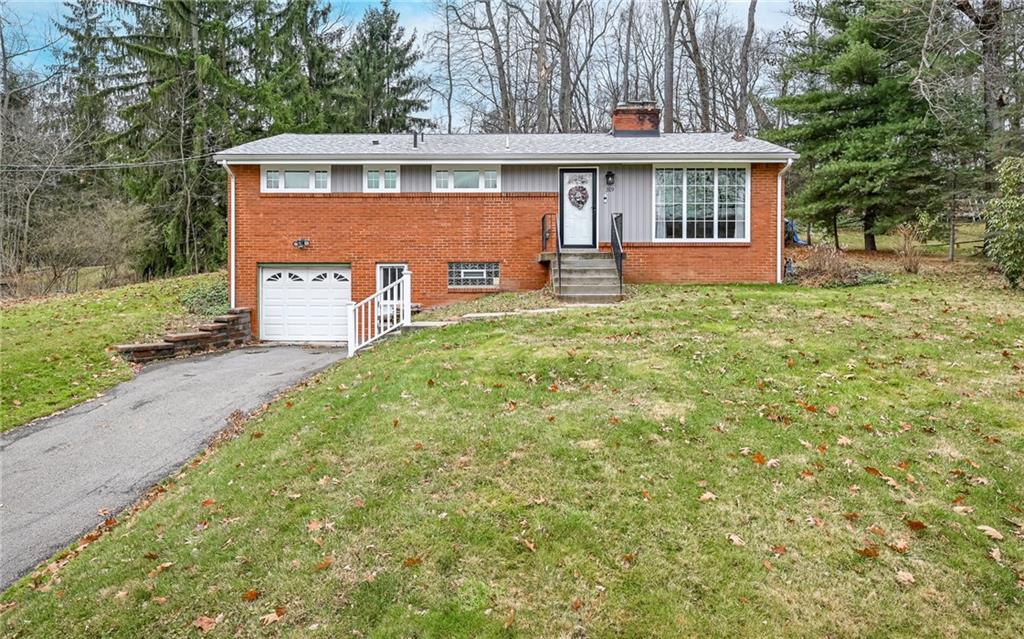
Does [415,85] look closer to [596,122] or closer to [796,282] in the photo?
[596,122]

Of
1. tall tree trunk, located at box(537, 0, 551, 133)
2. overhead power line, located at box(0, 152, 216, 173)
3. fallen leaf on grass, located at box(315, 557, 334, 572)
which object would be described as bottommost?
fallen leaf on grass, located at box(315, 557, 334, 572)

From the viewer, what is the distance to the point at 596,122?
33.8m

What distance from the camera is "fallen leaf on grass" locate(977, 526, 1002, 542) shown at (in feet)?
14.1

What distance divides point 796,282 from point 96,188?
24392mm

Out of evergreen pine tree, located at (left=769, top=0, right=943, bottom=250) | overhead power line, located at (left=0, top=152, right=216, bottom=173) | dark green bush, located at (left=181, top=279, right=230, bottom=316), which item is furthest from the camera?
overhead power line, located at (left=0, top=152, right=216, bottom=173)

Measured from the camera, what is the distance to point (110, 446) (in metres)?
7.39

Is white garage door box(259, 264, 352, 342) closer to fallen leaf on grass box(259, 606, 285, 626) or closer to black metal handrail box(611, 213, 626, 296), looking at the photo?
black metal handrail box(611, 213, 626, 296)

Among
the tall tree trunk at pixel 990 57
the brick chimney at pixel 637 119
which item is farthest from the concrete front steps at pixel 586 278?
the tall tree trunk at pixel 990 57

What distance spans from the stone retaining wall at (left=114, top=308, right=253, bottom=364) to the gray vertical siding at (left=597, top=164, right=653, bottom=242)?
8.89 meters

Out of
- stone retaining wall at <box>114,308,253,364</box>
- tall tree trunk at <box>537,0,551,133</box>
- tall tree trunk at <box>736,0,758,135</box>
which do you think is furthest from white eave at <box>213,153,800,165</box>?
tall tree trunk at <box>736,0,758,135</box>

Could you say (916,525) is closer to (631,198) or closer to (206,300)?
(631,198)

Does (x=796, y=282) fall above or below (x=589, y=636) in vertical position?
above

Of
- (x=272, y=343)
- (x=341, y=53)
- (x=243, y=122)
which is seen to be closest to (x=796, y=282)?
(x=272, y=343)

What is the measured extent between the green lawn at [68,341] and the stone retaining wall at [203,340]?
38 centimetres
